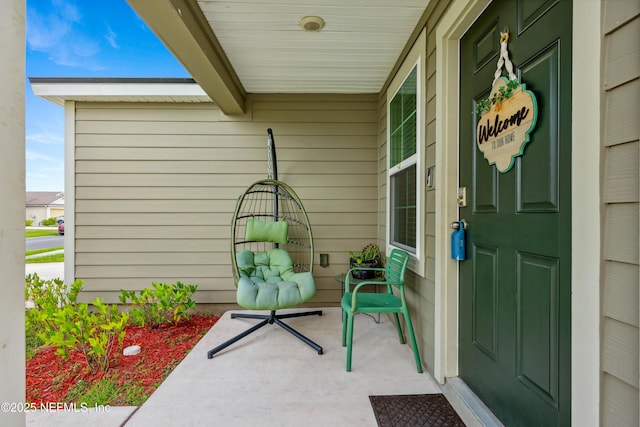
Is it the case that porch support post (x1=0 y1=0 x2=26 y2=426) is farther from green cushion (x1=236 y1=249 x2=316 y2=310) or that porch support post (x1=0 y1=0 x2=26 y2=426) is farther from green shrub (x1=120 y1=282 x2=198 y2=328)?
green shrub (x1=120 y1=282 x2=198 y2=328)

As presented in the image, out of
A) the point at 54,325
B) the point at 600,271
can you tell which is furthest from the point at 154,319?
the point at 600,271

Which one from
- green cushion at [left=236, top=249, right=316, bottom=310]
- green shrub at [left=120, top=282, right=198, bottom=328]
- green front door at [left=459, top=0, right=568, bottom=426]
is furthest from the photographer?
green shrub at [left=120, top=282, right=198, bottom=328]

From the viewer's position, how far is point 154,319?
2.64 m

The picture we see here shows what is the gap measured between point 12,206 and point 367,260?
8.02ft

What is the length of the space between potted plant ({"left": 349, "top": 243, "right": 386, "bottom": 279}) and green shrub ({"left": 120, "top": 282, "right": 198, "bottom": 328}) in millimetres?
1629

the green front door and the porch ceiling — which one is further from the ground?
the porch ceiling

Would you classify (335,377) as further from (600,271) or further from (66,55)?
(66,55)

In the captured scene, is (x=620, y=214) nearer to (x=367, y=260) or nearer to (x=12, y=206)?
(x=12, y=206)

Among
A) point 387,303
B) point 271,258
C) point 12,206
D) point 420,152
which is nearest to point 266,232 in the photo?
point 271,258

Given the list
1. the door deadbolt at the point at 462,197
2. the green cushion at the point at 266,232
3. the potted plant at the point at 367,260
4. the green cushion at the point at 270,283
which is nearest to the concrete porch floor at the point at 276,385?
the green cushion at the point at 270,283

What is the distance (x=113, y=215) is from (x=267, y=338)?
2.23 metres

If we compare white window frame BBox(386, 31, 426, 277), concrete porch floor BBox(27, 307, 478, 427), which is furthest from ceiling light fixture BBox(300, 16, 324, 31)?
concrete porch floor BBox(27, 307, 478, 427)

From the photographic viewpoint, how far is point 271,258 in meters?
2.68

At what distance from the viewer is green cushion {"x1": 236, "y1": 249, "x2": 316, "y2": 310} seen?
211 cm
